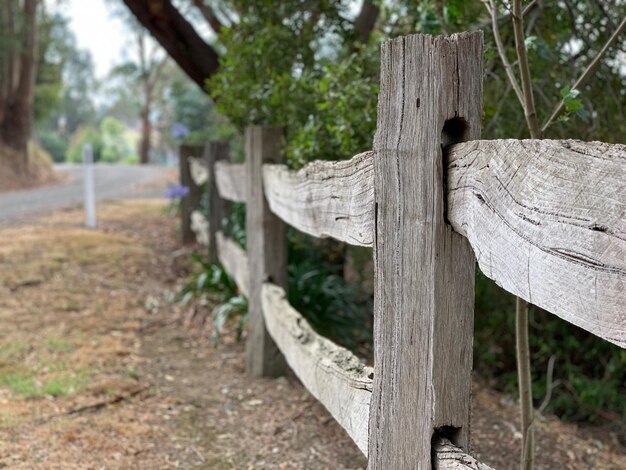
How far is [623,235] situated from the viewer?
102 centimetres

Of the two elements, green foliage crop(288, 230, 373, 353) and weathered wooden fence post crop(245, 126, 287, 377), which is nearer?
weathered wooden fence post crop(245, 126, 287, 377)

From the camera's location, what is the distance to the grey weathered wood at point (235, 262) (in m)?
4.38

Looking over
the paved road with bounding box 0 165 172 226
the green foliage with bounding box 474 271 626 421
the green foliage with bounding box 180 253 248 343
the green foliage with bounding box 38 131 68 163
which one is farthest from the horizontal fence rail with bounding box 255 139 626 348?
the green foliage with bounding box 38 131 68 163

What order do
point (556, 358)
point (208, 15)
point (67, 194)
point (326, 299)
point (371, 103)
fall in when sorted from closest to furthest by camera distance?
point (371, 103), point (326, 299), point (556, 358), point (208, 15), point (67, 194)

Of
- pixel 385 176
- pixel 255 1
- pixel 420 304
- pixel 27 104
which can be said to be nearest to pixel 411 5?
pixel 255 1

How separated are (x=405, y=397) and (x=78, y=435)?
192cm

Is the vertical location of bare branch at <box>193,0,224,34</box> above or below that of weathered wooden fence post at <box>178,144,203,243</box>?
above

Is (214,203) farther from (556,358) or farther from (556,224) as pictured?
(556,224)

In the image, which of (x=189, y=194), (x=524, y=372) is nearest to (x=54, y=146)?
(x=189, y=194)

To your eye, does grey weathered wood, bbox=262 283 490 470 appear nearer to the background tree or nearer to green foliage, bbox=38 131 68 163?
the background tree

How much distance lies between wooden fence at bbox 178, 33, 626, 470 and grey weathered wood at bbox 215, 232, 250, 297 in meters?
2.02

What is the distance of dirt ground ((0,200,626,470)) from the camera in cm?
298

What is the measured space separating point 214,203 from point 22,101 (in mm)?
14146

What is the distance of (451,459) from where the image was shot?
1.62m
